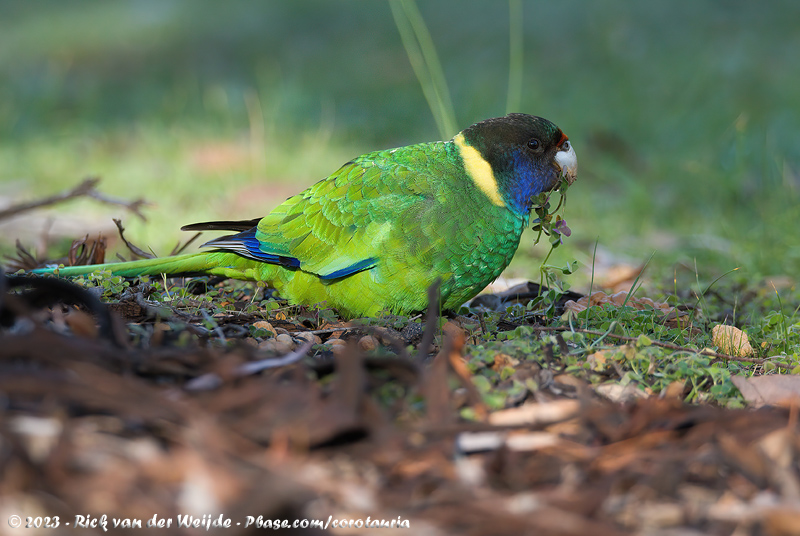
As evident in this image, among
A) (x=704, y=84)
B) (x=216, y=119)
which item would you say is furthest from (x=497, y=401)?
(x=704, y=84)

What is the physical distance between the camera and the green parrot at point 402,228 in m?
2.42

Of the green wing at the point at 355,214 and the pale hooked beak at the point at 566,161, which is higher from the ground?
the pale hooked beak at the point at 566,161

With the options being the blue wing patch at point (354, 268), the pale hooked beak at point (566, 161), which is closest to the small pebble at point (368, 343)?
the blue wing patch at point (354, 268)

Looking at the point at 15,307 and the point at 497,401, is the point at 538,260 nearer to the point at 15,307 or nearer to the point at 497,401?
the point at 497,401

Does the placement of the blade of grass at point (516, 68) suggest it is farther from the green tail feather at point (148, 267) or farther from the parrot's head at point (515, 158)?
the green tail feather at point (148, 267)

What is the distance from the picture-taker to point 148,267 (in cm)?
260

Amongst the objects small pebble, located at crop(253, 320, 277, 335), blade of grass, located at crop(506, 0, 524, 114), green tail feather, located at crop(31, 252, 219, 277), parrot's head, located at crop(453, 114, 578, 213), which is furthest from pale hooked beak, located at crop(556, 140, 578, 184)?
green tail feather, located at crop(31, 252, 219, 277)

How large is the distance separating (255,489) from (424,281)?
4.59 feet

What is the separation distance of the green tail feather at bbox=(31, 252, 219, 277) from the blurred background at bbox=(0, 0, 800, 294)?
793mm

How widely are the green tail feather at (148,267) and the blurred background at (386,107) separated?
793 mm

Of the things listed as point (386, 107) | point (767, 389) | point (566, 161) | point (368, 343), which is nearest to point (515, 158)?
point (566, 161)

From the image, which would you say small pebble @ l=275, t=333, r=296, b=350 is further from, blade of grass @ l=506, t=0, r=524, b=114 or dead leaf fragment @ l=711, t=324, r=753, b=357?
blade of grass @ l=506, t=0, r=524, b=114

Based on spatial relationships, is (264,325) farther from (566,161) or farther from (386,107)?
(386,107)

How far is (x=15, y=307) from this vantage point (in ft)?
4.48
